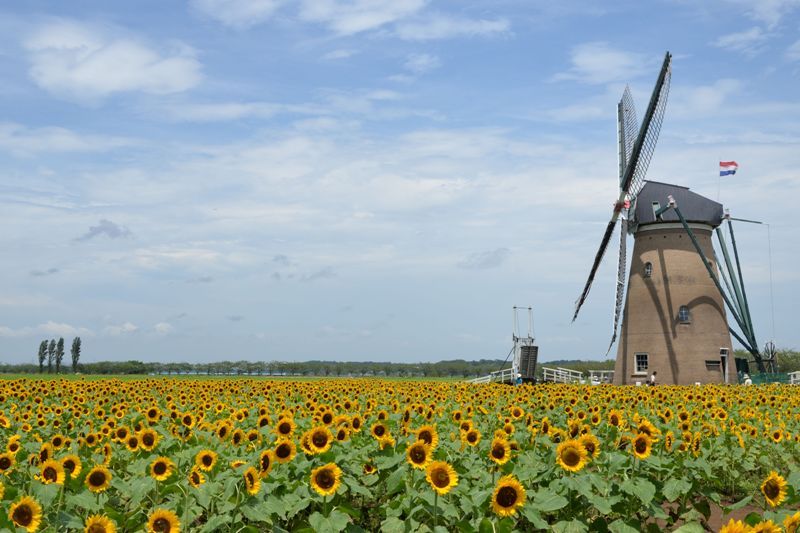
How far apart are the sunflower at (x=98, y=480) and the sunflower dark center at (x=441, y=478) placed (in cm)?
302

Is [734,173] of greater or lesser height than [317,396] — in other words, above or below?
above

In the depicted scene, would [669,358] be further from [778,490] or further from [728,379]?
[778,490]

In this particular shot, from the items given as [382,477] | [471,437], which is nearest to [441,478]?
[382,477]

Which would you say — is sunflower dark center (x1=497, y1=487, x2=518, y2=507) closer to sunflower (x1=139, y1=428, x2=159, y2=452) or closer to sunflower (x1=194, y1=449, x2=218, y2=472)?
sunflower (x1=194, y1=449, x2=218, y2=472)

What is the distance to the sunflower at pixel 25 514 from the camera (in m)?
5.91

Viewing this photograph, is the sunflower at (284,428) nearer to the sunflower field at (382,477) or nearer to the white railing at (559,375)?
the sunflower field at (382,477)

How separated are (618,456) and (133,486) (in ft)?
16.5

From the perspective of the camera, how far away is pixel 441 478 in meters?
6.73

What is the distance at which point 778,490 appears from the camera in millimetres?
6559

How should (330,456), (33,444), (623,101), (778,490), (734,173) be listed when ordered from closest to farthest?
(778,490)
(330,456)
(33,444)
(734,173)
(623,101)

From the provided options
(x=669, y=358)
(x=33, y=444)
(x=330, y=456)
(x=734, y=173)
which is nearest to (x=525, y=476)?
(x=330, y=456)

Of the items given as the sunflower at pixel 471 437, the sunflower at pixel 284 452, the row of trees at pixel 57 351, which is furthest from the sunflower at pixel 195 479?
the row of trees at pixel 57 351

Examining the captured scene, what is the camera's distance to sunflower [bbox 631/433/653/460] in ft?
27.4

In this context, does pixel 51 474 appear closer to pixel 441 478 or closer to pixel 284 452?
pixel 284 452
